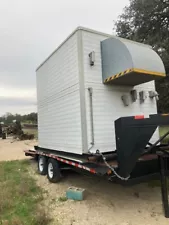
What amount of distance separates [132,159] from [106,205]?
1.51 meters

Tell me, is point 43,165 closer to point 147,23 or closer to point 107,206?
point 107,206

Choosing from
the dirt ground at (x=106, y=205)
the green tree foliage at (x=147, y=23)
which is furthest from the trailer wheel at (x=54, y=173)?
the green tree foliage at (x=147, y=23)

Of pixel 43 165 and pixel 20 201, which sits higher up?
pixel 43 165

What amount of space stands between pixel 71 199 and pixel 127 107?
235cm

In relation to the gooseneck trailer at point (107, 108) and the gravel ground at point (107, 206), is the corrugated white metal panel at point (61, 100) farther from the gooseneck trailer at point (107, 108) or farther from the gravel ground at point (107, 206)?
the gravel ground at point (107, 206)

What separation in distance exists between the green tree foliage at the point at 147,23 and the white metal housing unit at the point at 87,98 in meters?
6.55

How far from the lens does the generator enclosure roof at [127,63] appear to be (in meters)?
4.25

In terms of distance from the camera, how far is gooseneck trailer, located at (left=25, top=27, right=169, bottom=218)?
3.55m

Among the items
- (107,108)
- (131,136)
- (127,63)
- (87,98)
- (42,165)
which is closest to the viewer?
(131,136)

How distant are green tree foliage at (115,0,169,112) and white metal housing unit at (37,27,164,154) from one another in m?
6.55

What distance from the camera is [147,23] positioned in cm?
1250

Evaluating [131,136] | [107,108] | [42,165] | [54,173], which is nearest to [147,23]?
[107,108]

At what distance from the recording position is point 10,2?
23.6 ft

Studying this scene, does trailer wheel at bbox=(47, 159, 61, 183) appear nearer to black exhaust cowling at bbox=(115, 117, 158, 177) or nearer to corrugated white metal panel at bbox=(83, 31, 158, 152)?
corrugated white metal panel at bbox=(83, 31, 158, 152)
